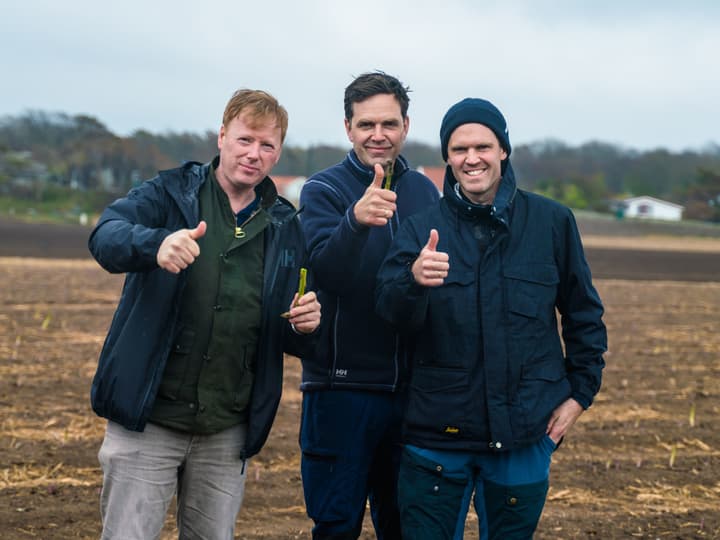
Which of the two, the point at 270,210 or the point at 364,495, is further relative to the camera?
the point at 364,495

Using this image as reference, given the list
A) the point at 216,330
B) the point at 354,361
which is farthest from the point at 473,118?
the point at 216,330

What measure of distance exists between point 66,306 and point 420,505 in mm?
11413

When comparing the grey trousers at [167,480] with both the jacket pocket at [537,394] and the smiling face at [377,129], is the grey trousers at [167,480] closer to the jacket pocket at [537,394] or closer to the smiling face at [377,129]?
the jacket pocket at [537,394]

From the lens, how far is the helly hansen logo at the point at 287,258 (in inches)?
130

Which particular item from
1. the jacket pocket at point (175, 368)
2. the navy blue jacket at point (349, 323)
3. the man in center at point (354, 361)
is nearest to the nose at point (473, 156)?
the man in center at point (354, 361)

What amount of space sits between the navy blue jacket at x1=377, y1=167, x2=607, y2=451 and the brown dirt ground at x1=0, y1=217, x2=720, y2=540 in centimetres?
203

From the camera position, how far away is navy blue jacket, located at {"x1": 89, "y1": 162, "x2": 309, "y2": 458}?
2984mm

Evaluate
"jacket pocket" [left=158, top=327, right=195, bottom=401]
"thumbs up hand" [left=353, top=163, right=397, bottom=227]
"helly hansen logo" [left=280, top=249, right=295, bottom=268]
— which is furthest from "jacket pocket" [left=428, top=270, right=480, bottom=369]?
"jacket pocket" [left=158, top=327, right=195, bottom=401]

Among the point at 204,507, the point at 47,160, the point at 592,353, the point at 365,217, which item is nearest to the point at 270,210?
the point at 365,217

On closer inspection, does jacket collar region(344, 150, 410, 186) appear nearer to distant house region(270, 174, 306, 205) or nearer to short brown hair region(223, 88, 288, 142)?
distant house region(270, 174, 306, 205)

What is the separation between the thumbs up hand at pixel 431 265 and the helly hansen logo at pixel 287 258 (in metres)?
0.49

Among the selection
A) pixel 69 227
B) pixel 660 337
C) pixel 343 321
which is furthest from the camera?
pixel 69 227

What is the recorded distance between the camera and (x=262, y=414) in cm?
326

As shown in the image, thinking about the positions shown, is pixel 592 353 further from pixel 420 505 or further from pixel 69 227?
pixel 69 227
